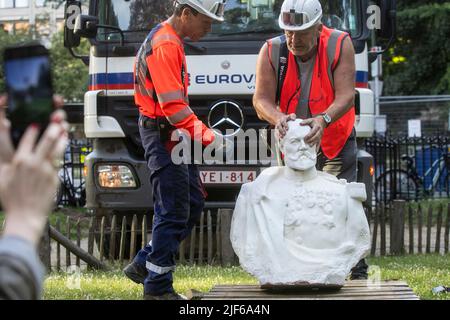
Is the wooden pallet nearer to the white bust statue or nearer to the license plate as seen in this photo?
the white bust statue

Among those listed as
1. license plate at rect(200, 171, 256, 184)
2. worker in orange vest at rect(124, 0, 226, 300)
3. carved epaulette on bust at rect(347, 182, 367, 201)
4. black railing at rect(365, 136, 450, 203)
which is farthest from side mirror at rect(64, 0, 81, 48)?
black railing at rect(365, 136, 450, 203)

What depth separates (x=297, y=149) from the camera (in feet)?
19.7

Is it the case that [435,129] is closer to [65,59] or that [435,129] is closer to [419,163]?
[419,163]

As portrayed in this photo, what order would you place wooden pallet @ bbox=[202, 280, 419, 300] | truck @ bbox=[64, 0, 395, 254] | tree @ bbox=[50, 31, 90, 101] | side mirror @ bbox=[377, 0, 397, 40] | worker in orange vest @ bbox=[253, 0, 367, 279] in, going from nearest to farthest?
1. wooden pallet @ bbox=[202, 280, 419, 300]
2. worker in orange vest @ bbox=[253, 0, 367, 279]
3. truck @ bbox=[64, 0, 395, 254]
4. side mirror @ bbox=[377, 0, 397, 40]
5. tree @ bbox=[50, 31, 90, 101]

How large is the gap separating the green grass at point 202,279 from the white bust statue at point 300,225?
4.01ft

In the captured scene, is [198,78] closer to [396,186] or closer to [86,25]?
[86,25]

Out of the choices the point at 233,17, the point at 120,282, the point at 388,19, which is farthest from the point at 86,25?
the point at 388,19

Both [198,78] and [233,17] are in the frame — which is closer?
[198,78]

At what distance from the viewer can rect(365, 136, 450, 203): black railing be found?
18.3m

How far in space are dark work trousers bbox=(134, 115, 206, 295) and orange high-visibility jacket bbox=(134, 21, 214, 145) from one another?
22cm

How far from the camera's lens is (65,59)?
34.9 m

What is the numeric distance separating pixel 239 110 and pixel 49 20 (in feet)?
76.3

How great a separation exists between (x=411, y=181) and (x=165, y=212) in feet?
44.2
